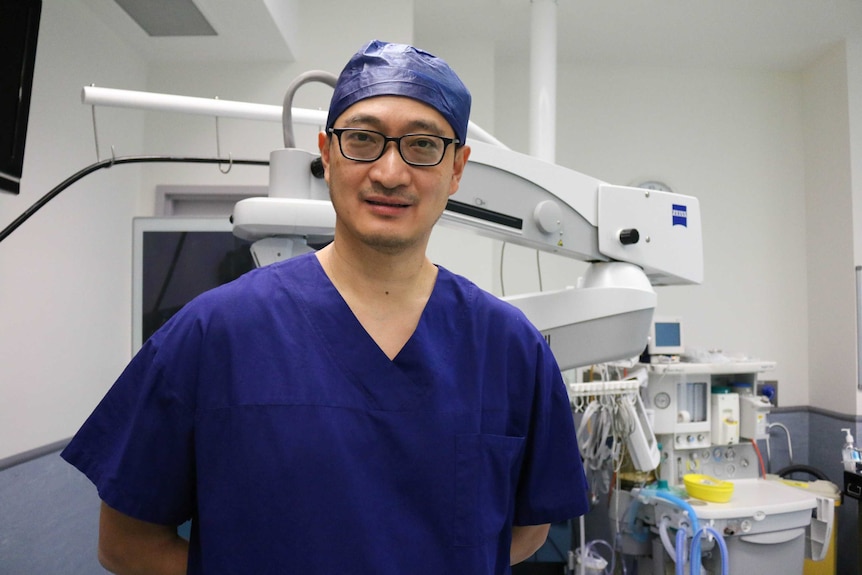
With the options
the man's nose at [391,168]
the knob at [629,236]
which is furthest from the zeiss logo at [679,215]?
the man's nose at [391,168]

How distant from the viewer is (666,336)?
2.58 meters

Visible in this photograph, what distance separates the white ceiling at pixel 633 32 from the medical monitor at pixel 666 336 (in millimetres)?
1605

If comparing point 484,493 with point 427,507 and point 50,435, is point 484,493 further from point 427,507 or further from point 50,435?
point 50,435

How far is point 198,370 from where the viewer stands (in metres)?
0.76

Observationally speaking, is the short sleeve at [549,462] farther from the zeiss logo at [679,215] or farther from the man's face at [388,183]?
the zeiss logo at [679,215]

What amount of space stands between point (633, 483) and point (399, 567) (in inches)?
78.0

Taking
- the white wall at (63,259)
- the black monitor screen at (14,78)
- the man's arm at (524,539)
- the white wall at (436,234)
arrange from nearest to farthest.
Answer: the man's arm at (524,539) → the black monitor screen at (14,78) → the white wall at (63,259) → the white wall at (436,234)

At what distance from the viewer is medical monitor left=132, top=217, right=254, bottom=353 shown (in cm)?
162

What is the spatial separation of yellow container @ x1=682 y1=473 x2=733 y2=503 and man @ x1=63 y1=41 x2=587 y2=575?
Answer: 1.78m

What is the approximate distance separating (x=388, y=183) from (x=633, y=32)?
2.92m

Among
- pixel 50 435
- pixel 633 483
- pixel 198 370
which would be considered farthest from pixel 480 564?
pixel 633 483

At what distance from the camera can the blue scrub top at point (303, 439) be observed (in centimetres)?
74

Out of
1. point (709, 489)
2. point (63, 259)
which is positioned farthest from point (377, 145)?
point (709, 489)

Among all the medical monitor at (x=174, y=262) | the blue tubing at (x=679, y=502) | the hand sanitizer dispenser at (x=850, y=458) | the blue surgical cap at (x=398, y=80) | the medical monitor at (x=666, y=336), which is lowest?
the blue tubing at (x=679, y=502)
